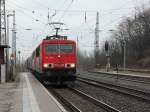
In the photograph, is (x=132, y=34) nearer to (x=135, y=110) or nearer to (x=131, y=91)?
(x=131, y=91)

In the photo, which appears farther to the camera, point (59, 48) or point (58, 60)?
point (59, 48)

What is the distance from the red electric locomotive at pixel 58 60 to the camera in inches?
1074

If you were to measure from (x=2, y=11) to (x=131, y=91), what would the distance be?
16464mm

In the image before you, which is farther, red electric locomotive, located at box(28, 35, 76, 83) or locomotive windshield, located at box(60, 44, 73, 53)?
locomotive windshield, located at box(60, 44, 73, 53)

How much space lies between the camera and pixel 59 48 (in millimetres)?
28297

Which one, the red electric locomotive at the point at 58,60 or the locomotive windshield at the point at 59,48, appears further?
the locomotive windshield at the point at 59,48

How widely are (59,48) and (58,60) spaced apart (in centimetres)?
108

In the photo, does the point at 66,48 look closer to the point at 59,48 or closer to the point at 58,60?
the point at 59,48

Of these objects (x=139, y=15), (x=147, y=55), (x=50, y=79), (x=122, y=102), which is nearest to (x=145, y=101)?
(x=122, y=102)

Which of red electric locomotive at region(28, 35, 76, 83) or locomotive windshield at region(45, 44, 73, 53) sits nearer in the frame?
red electric locomotive at region(28, 35, 76, 83)

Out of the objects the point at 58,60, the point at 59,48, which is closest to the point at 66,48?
the point at 59,48

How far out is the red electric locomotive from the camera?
1074 inches

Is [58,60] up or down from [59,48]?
down

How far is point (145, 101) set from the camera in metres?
17.9
